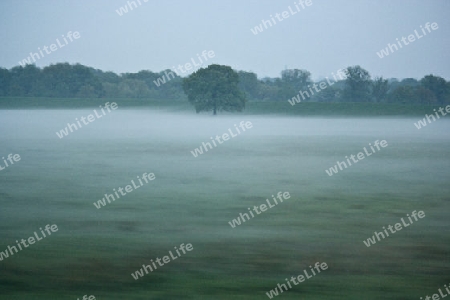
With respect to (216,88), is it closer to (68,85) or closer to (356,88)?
(356,88)

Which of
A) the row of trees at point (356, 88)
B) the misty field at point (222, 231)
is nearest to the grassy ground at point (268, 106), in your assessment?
the row of trees at point (356, 88)

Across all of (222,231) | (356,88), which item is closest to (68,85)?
(356,88)

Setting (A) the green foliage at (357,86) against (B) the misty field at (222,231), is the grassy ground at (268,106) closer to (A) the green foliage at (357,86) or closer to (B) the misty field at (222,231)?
(A) the green foliage at (357,86)

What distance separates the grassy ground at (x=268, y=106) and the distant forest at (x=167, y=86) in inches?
45.9

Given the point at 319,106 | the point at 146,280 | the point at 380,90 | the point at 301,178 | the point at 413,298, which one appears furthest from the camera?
the point at 319,106

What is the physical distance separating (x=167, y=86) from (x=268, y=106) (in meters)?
20.9

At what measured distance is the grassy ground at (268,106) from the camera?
7762 cm

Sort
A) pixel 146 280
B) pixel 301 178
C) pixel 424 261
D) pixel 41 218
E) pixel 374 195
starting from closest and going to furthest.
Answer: pixel 146 280 → pixel 424 261 → pixel 41 218 → pixel 374 195 → pixel 301 178

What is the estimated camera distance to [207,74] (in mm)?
65000

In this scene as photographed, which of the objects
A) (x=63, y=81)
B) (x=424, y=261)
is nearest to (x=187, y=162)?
(x=424, y=261)

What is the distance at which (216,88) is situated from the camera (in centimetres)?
6462

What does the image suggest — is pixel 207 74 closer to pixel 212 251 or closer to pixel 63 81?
pixel 63 81

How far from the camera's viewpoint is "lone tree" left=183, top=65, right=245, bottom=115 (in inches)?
2532

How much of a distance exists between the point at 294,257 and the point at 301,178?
7.63 metres
